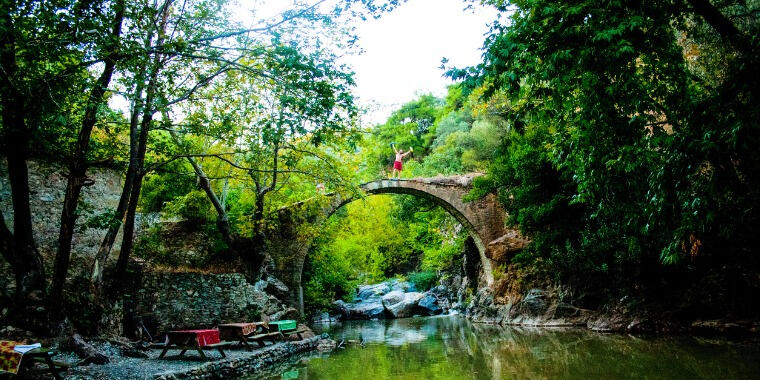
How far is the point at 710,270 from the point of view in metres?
9.40

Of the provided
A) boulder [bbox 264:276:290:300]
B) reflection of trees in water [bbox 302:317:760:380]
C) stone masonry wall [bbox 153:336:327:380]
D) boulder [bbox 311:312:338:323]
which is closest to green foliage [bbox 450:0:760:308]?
reflection of trees in water [bbox 302:317:760:380]

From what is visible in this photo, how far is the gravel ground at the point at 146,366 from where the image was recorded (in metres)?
5.91

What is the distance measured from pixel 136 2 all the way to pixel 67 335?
4801 mm

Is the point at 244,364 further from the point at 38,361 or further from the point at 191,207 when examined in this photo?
the point at 191,207

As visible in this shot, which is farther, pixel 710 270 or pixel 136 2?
pixel 710 270

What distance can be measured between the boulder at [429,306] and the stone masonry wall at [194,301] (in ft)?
34.1

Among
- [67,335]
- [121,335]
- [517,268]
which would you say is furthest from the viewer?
[517,268]

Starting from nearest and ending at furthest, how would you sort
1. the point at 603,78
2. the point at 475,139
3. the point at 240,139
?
the point at 603,78 → the point at 240,139 → the point at 475,139

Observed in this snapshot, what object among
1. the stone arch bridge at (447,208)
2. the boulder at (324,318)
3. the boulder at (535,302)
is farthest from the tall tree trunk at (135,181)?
the boulder at (324,318)

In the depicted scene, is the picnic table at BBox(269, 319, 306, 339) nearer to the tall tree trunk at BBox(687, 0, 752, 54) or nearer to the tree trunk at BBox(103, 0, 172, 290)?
the tree trunk at BBox(103, 0, 172, 290)

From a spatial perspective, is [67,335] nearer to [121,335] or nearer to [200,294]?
[121,335]

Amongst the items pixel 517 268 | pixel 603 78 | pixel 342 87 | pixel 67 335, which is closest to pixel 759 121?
pixel 603 78

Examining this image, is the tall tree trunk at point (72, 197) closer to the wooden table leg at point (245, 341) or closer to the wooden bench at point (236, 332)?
the wooden bench at point (236, 332)

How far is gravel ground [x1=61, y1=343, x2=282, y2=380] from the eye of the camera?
591 cm
